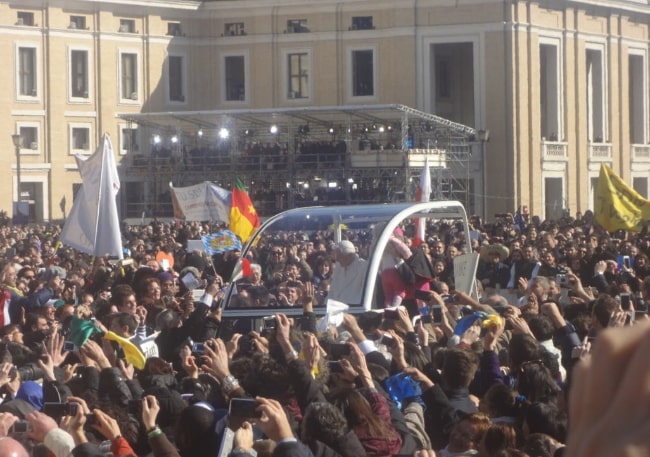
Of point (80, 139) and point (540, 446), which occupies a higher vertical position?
point (80, 139)

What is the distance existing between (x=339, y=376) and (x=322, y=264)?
367 inches

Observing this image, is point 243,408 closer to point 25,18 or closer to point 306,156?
point 306,156

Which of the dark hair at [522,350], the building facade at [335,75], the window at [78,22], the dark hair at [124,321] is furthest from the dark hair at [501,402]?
the window at [78,22]

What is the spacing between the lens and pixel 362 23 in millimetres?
62219

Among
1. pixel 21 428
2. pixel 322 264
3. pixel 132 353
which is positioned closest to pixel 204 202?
pixel 322 264

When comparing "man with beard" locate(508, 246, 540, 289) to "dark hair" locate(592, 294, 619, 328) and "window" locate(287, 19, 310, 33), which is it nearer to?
"dark hair" locate(592, 294, 619, 328)

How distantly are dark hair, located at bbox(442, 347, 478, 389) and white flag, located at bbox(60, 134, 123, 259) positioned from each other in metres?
12.2

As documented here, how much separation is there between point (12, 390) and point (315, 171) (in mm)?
44747

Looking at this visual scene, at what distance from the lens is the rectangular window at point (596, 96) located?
66.1m

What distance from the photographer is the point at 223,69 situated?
64500 millimetres

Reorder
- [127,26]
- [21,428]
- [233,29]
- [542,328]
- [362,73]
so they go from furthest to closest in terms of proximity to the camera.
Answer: [233,29]
[362,73]
[127,26]
[542,328]
[21,428]

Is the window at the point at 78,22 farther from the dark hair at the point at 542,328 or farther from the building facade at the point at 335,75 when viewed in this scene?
the dark hair at the point at 542,328

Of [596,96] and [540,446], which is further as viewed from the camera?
[596,96]

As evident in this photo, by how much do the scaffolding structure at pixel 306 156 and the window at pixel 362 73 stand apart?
21.2 ft
